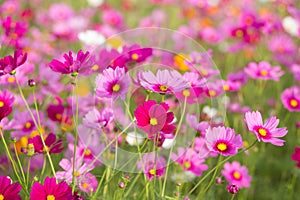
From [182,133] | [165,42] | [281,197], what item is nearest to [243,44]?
[165,42]

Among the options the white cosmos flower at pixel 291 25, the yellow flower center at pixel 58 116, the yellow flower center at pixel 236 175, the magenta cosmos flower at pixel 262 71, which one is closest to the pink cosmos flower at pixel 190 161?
the yellow flower center at pixel 236 175

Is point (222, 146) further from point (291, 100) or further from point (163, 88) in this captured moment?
point (291, 100)

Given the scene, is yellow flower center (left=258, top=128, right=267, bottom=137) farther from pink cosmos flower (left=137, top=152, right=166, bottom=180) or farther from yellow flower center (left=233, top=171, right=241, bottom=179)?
yellow flower center (left=233, top=171, right=241, bottom=179)

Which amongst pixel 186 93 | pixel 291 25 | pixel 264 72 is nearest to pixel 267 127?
pixel 186 93

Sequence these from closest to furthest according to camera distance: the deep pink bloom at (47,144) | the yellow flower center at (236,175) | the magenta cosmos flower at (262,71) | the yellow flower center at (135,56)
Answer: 1. the deep pink bloom at (47,144)
2. the yellow flower center at (135,56)
3. the yellow flower center at (236,175)
4. the magenta cosmos flower at (262,71)

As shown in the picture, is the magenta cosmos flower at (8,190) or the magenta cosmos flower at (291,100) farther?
the magenta cosmos flower at (291,100)

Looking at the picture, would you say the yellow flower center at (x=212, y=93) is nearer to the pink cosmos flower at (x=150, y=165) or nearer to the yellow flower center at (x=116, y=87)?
the pink cosmos flower at (x=150, y=165)
